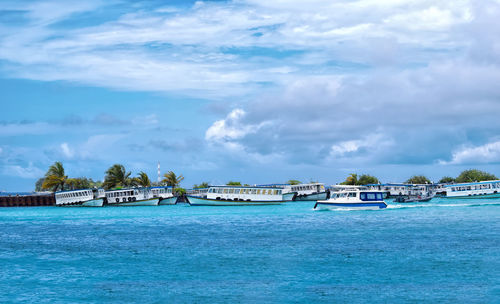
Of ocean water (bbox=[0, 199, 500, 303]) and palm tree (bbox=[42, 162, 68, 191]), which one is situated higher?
palm tree (bbox=[42, 162, 68, 191])

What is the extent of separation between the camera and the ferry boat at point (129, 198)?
12925cm

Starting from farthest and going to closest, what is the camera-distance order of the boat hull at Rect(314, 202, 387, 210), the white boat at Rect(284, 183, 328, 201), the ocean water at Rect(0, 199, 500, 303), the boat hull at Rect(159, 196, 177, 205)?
the white boat at Rect(284, 183, 328, 201) < the boat hull at Rect(159, 196, 177, 205) < the boat hull at Rect(314, 202, 387, 210) < the ocean water at Rect(0, 199, 500, 303)

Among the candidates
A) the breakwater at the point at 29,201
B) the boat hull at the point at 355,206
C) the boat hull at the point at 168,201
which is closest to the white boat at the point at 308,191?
the boat hull at the point at 168,201

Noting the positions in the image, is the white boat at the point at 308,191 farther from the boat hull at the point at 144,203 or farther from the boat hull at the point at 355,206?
the boat hull at the point at 355,206

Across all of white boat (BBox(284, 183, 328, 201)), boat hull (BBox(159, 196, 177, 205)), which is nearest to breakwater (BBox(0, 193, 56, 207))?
boat hull (BBox(159, 196, 177, 205))

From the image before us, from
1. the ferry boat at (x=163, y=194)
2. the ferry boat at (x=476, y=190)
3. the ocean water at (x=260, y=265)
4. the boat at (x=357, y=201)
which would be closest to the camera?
the ocean water at (x=260, y=265)

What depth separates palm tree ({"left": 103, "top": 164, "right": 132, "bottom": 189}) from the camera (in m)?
157

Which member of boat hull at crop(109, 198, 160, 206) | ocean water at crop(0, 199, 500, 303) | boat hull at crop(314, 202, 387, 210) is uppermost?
boat hull at crop(109, 198, 160, 206)

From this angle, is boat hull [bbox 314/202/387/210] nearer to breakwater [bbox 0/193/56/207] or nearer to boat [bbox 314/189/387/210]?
boat [bbox 314/189/387/210]

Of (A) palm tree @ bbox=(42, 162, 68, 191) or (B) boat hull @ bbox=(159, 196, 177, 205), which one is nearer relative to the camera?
(B) boat hull @ bbox=(159, 196, 177, 205)

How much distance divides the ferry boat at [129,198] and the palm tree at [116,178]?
2755 centimetres

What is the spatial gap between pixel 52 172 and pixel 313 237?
122m

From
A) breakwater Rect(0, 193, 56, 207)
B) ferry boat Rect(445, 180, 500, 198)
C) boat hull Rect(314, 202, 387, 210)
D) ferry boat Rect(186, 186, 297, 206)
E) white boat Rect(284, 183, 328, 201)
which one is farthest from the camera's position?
breakwater Rect(0, 193, 56, 207)

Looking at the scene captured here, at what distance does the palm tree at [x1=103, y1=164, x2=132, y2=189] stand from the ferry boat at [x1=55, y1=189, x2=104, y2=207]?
20646 millimetres
